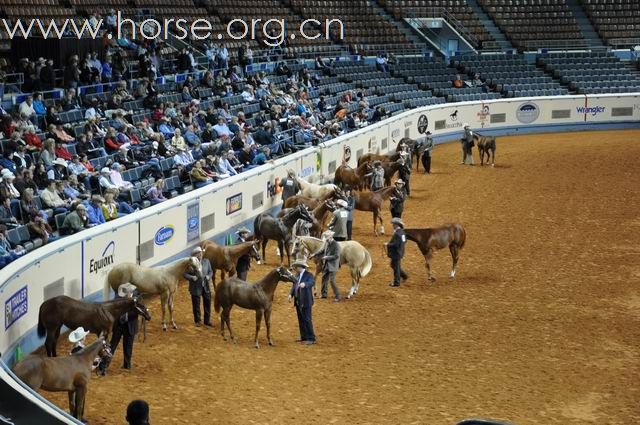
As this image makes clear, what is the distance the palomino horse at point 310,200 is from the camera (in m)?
25.8

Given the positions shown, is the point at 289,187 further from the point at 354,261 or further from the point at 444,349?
the point at 444,349

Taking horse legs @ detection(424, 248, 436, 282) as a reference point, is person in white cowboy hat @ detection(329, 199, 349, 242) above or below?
above

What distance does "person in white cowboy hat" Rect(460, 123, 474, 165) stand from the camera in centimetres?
3759

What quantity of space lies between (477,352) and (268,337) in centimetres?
357

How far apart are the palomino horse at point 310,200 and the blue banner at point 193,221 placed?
135 inches

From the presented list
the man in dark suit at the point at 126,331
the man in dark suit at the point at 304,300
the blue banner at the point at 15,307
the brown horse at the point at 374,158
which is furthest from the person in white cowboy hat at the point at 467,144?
the blue banner at the point at 15,307

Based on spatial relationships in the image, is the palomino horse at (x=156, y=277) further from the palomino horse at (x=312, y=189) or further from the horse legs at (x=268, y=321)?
the palomino horse at (x=312, y=189)

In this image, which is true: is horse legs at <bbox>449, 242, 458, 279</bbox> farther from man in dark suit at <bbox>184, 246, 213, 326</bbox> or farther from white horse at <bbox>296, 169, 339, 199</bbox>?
man in dark suit at <bbox>184, 246, 213, 326</bbox>

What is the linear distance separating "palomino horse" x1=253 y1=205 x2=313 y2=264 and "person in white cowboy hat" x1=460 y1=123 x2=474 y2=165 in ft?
49.4

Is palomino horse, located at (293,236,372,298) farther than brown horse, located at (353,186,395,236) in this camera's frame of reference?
No

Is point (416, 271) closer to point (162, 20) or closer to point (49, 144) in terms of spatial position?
point (49, 144)

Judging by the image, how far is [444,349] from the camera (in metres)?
18.1

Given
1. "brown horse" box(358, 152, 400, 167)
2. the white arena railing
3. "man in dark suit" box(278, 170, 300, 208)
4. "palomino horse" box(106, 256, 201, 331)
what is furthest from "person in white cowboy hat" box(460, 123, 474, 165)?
"palomino horse" box(106, 256, 201, 331)

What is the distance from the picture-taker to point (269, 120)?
33594 mm
